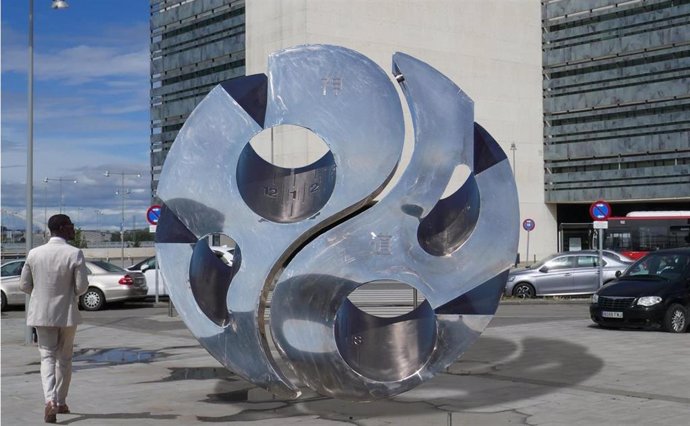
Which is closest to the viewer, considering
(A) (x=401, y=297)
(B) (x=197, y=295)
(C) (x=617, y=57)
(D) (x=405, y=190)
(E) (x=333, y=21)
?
(D) (x=405, y=190)

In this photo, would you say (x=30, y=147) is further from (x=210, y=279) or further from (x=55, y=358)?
(x=55, y=358)

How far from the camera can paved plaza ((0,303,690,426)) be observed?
29.6 feet

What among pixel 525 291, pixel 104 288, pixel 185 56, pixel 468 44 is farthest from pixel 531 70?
pixel 104 288

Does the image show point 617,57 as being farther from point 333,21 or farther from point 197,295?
point 197,295

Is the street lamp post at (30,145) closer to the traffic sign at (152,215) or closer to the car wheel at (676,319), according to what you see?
the traffic sign at (152,215)

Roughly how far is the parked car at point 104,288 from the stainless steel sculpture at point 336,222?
52.4 feet

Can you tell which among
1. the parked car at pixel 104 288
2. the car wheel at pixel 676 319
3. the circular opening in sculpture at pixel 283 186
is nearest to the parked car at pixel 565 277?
the car wheel at pixel 676 319

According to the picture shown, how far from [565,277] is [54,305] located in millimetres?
20670

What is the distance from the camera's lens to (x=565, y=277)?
1068 inches

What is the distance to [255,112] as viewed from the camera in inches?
368

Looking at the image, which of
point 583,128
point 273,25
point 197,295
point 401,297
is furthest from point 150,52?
point 197,295

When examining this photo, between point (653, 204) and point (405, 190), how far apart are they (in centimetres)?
5488

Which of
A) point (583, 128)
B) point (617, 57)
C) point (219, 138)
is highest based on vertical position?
point (617, 57)

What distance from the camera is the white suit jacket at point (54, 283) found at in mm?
8516
